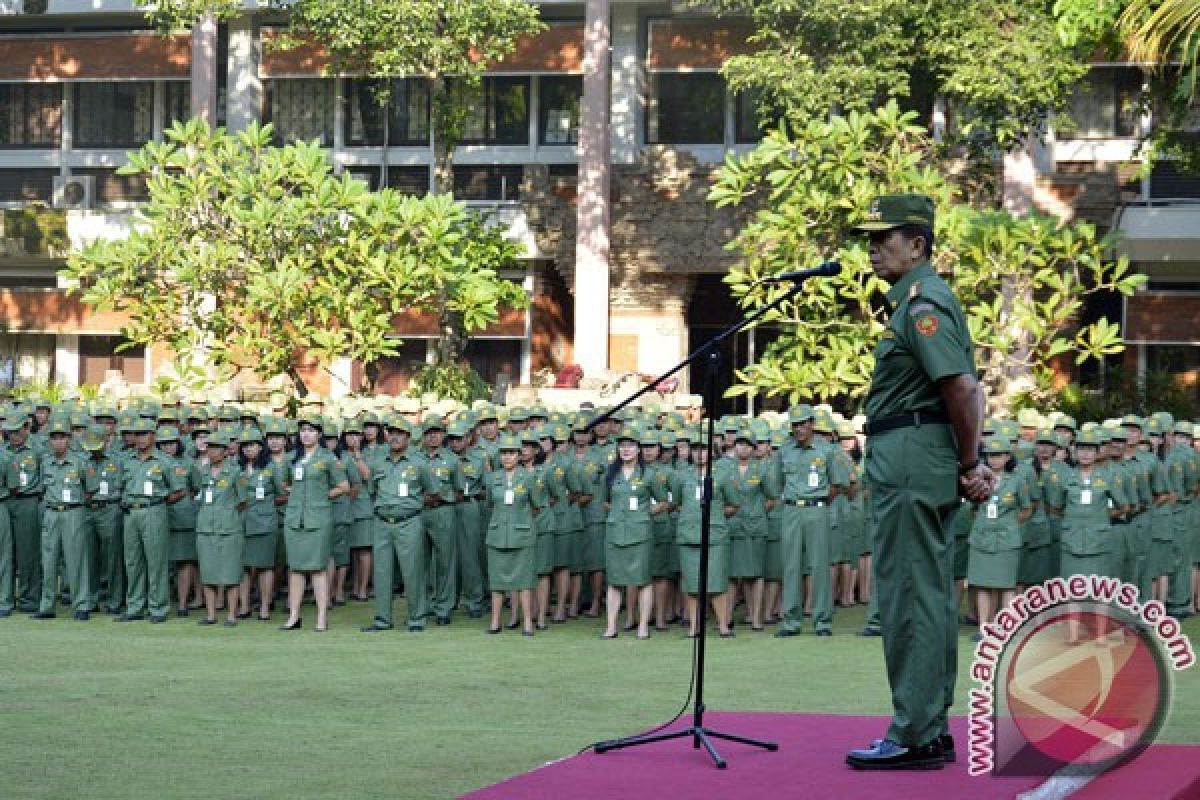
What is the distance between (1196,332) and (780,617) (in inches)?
597

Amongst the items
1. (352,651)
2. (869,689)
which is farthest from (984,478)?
(352,651)

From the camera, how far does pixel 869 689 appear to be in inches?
431

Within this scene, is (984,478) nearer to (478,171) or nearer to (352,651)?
(352,651)

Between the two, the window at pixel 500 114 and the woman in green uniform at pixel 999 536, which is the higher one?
the window at pixel 500 114

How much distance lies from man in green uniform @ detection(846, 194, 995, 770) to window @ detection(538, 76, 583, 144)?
26.1m

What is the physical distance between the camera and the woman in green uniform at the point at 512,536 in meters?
14.6

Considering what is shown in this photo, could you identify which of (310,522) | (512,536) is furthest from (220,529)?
(512,536)

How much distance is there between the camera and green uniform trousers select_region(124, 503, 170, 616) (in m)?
15.4

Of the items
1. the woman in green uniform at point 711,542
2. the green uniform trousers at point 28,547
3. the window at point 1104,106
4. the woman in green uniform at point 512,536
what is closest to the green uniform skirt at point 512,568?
the woman in green uniform at point 512,536

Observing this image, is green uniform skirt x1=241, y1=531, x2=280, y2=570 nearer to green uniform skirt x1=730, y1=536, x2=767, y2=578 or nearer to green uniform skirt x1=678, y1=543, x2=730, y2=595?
green uniform skirt x1=678, y1=543, x2=730, y2=595

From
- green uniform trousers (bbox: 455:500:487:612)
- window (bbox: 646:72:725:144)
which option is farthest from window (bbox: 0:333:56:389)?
green uniform trousers (bbox: 455:500:487:612)

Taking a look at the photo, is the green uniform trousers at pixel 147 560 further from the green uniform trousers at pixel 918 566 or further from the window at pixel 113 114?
the window at pixel 113 114

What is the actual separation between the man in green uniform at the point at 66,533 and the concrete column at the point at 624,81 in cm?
1617

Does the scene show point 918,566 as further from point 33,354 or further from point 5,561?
point 33,354
